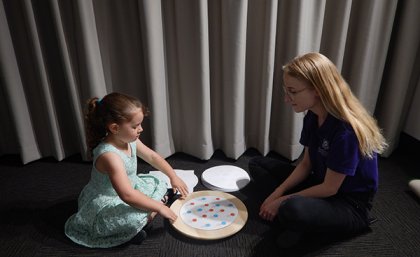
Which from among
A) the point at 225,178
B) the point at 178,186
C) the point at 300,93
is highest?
the point at 300,93

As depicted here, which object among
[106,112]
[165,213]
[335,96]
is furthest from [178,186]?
[335,96]

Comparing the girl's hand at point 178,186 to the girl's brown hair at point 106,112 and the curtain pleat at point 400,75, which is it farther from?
the curtain pleat at point 400,75

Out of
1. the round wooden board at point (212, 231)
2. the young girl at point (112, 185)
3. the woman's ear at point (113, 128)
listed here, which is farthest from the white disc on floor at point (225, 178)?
the woman's ear at point (113, 128)

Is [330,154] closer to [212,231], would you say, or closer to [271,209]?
[271,209]

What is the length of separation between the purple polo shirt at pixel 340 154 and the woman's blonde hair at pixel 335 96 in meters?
0.03

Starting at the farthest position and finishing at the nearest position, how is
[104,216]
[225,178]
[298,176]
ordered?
[225,178], [298,176], [104,216]

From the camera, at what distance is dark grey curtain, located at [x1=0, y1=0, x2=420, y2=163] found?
5.08ft

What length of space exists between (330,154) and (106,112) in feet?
2.67

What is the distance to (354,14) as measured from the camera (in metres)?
1.64

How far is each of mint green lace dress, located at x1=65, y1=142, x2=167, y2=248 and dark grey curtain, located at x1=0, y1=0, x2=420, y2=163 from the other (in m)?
0.55

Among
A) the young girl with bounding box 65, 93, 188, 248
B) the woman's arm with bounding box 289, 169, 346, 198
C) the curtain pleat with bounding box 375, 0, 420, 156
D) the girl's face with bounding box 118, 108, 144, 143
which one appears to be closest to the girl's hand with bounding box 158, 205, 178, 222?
A: the young girl with bounding box 65, 93, 188, 248

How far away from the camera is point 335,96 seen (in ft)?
3.51

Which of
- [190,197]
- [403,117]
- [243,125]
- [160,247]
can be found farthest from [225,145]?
[403,117]

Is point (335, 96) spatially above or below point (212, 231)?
above
